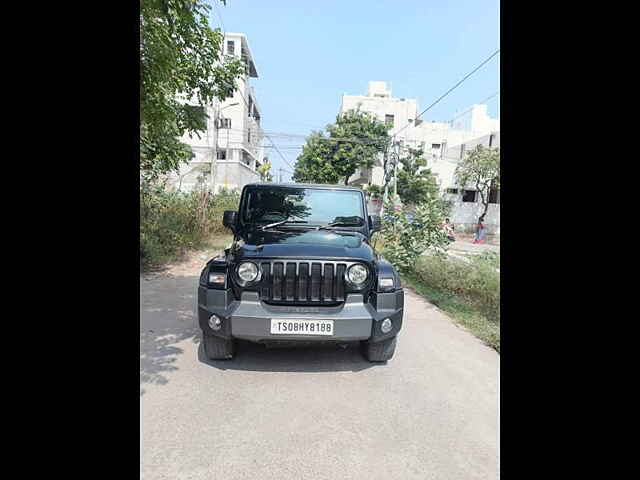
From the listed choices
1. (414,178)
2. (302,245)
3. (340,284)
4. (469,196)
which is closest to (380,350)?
(340,284)

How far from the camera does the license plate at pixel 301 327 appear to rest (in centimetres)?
281

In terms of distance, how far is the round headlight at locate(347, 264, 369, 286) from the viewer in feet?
9.74

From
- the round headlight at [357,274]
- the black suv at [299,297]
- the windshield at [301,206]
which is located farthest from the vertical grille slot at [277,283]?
the windshield at [301,206]

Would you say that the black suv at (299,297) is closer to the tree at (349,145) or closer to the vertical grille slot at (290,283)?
the vertical grille slot at (290,283)

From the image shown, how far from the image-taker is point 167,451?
2.00 m

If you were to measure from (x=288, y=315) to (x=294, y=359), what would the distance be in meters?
0.69

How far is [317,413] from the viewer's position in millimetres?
2441

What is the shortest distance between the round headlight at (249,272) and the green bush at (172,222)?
5.52 metres

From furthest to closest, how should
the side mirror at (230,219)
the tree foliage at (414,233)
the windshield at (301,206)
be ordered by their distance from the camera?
the tree foliage at (414,233) → the side mirror at (230,219) → the windshield at (301,206)
